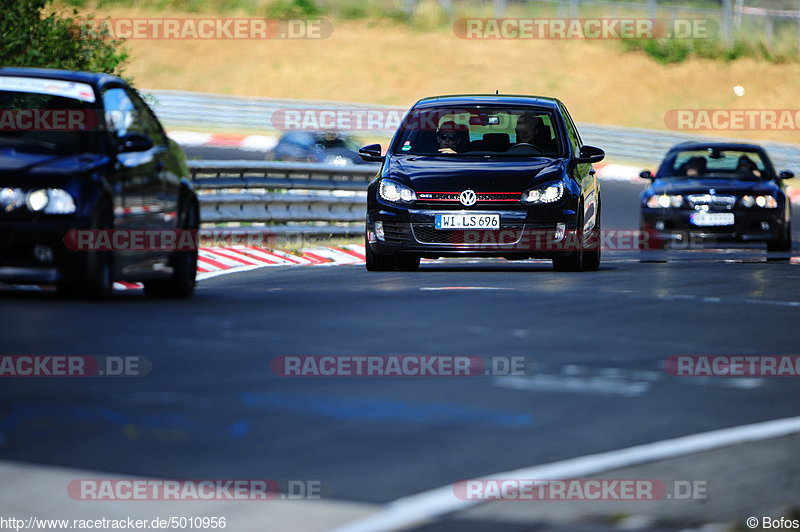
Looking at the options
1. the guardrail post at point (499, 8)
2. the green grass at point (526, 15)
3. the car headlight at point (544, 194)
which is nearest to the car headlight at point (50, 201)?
the car headlight at point (544, 194)

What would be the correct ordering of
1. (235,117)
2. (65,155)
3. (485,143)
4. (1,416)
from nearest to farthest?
(1,416) < (65,155) < (485,143) < (235,117)

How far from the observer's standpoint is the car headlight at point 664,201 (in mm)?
20516

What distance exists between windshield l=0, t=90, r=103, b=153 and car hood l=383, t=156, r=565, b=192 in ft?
14.0

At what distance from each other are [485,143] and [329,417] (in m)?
8.93

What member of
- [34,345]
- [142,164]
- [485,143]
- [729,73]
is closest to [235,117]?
[729,73]

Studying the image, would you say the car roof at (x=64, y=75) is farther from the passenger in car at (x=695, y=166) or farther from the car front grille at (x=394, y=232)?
the passenger in car at (x=695, y=166)

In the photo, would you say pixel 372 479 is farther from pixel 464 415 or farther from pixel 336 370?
pixel 336 370

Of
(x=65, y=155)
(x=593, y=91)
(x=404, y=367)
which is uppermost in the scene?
(x=65, y=155)

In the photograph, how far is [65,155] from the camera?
11.0 m

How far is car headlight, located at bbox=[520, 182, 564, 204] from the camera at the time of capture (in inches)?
587

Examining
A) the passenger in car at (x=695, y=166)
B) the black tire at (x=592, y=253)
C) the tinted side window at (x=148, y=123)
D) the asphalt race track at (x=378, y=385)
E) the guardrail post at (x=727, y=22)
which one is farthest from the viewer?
the guardrail post at (x=727, y=22)

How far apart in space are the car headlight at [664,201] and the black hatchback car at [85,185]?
9392mm

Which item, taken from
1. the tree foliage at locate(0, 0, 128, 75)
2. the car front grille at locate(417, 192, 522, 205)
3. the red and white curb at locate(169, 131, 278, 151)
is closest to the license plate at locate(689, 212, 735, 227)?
the car front grille at locate(417, 192, 522, 205)

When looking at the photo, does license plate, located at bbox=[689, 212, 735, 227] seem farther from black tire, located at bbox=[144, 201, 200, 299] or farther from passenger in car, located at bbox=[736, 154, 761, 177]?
black tire, located at bbox=[144, 201, 200, 299]
